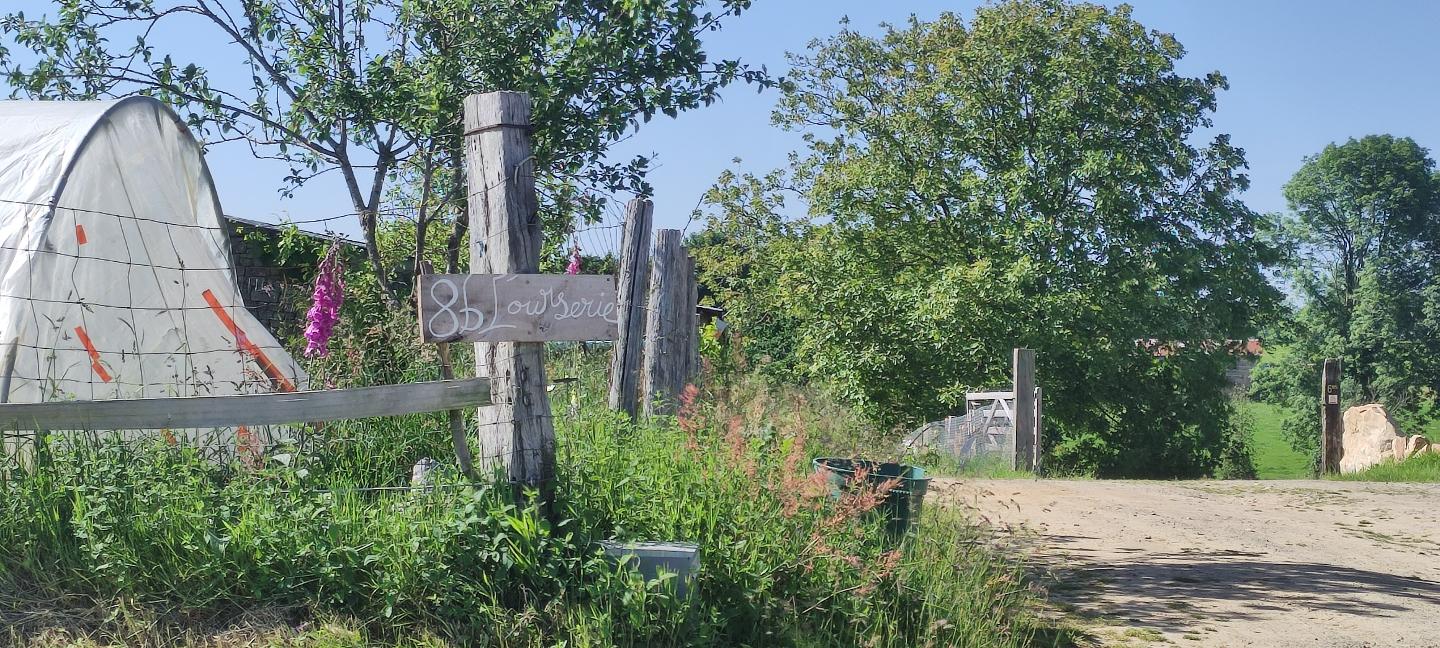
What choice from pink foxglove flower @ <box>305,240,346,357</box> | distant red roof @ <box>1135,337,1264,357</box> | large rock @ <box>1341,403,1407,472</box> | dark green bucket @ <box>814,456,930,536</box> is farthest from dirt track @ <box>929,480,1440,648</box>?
distant red roof @ <box>1135,337,1264,357</box>

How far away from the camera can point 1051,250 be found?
21.2 metres

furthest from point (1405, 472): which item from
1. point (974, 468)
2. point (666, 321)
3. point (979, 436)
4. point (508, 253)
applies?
point (508, 253)

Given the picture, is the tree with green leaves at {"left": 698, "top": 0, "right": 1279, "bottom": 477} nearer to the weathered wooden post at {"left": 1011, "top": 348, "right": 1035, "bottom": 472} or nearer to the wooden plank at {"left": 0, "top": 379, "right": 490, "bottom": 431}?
the weathered wooden post at {"left": 1011, "top": 348, "right": 1035, "bottom": 472}

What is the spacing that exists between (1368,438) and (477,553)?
62.1 ft

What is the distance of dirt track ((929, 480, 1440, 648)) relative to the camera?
556 centimetres

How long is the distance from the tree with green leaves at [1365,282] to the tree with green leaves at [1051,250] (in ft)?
43.4

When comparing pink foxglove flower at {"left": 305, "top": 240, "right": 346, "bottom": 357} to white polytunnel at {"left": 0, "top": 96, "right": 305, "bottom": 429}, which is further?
pink foxglove flower at {"left": 305, "top": 240, "right": 346, "bottom": 357}

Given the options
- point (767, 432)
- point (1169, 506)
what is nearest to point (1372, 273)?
point (1169, 506)

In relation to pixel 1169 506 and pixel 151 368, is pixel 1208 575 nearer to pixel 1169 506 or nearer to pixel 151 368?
pixel 1169 506

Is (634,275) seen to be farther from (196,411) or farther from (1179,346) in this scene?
(1179,346)

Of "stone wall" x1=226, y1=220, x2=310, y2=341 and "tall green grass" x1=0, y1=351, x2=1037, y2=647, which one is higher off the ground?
"stone wall" x1=226, y1=220, x2=310, y2=341

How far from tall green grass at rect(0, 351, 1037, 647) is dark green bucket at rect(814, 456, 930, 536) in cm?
21

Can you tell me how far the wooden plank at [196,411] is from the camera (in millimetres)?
4375

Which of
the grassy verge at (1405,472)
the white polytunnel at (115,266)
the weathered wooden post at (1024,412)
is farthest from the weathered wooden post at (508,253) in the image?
the grassy verge at (1405,472)
